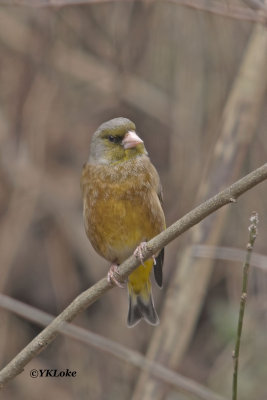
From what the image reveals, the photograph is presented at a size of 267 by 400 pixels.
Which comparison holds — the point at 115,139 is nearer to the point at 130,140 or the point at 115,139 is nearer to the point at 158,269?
the point at 130,140

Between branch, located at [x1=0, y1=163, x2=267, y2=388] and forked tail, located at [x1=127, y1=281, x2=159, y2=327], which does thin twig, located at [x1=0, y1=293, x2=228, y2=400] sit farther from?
forked tail, located at [x1=127, y1=281, x2=159, y2=327]

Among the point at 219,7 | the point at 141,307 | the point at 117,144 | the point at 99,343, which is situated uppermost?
the point at 219,7

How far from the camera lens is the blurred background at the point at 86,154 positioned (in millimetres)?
5180

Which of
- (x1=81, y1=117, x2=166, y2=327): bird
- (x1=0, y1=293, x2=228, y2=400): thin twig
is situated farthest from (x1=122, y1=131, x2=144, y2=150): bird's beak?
(x1=0, y1=293, x2=228, y2=400): thin twig

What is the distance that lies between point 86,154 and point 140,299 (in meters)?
2.33

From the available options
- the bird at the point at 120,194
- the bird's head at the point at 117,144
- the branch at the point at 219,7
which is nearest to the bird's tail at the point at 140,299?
the bird at the point at 120,194

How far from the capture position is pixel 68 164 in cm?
607

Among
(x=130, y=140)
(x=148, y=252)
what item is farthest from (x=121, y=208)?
(x=148, y=252)

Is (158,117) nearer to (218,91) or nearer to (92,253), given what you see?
(218,91)

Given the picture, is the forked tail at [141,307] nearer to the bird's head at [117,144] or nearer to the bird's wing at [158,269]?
the bird's wing at [158,269]

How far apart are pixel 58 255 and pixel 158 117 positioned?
1.48 m

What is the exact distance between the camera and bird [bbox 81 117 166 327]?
134 inches

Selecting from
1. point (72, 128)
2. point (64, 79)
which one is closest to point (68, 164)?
point (72, 128)

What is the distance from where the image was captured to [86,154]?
19.6 ft
